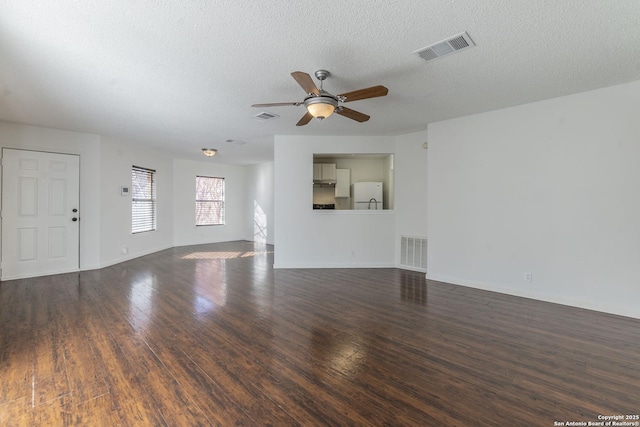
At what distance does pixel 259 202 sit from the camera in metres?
9.68

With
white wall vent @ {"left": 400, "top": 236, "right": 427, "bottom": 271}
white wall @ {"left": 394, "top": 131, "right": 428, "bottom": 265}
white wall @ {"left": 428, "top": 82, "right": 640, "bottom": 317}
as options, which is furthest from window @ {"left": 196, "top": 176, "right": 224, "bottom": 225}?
white wall @ {"left": 428, "top": 82, "right": 640, "bottom": 317}

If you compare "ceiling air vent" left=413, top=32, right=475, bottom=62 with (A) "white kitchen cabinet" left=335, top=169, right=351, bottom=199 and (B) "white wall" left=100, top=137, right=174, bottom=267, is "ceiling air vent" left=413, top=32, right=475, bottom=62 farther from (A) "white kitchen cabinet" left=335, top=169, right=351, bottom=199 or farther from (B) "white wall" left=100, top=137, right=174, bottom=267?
(B) "white wall" left=100, top=137, right=174, bottom=267

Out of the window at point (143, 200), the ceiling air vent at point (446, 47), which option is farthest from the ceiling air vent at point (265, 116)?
the window at point (143, 200)

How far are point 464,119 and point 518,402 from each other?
393 centimetres

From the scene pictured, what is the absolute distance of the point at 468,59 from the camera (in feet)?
9.12

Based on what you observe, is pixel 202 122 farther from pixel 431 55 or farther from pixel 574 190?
pixel 574 190

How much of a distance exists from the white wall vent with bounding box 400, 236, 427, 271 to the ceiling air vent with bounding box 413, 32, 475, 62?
141 inches

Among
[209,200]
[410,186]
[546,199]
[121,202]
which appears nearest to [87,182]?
[121,202]

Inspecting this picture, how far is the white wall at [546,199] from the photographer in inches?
132

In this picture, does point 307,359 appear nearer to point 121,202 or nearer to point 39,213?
point 39,213

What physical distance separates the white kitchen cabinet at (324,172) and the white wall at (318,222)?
28.0 inches

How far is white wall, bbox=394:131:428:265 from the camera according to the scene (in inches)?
219

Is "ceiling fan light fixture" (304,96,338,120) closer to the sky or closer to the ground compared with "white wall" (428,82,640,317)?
closer to the sky

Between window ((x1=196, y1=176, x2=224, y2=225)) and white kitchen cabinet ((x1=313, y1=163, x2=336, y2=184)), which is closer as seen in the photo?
white kitchen cabinet ((x1=313, y1=163, x2=336, y2=184))
